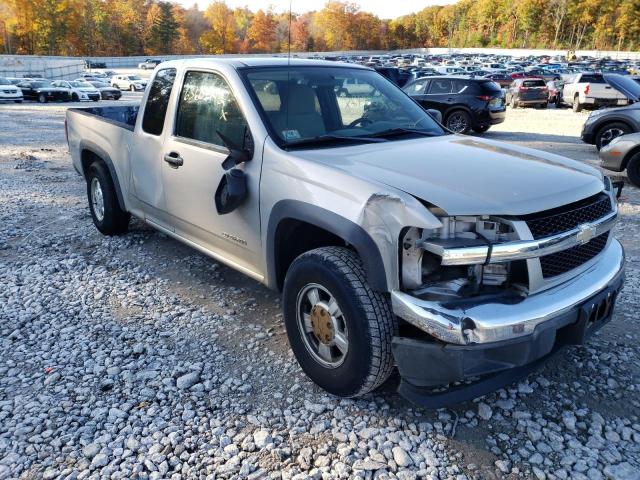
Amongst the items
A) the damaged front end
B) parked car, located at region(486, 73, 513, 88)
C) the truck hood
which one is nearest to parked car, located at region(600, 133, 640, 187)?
the truck hood

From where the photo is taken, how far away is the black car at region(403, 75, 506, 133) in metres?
14.9

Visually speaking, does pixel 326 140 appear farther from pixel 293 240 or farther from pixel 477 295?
pixel 477 295

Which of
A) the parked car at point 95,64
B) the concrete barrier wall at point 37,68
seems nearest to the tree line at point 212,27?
the parked car at point 95,64

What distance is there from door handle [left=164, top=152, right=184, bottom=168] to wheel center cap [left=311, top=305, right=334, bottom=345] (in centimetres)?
176

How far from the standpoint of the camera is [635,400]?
3164 millimetres

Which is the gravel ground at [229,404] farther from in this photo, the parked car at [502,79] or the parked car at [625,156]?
the parked car at [502,79]

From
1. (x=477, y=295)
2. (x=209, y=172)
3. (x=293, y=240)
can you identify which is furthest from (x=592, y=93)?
(x=477, y=295)

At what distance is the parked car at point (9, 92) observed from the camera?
92.9 feet

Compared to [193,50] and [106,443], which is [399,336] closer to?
[106,443]

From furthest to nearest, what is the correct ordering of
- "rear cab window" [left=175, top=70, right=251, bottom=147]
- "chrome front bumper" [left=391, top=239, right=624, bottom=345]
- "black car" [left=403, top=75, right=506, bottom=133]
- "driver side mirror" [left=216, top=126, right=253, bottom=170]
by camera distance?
"black car" [left=403, top=75, right=506, bottom=133], "rear cab window" [left=175, top=70, right=251, bottom=147], "driver side mirror" [left=216, top=126, right=253, bottom=170], "chrome front bumper" [left=391, top=239, right=624, bottom=345]

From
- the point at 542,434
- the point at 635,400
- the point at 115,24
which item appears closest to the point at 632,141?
the point at 635,400

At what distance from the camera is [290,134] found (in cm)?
354

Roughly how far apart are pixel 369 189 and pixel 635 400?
2.04 meters

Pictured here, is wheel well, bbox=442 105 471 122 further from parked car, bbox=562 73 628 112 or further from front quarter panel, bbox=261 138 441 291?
front quarter panel, bbox=261 138 441 291
